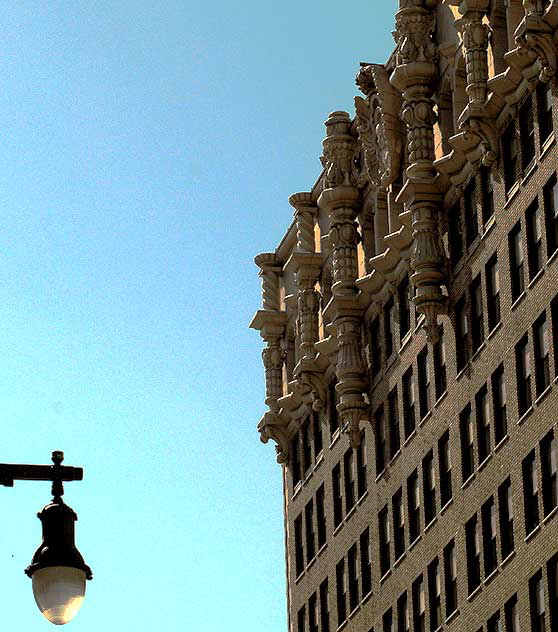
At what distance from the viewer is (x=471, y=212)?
82.2 metres

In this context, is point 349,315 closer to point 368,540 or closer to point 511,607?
point 368,540

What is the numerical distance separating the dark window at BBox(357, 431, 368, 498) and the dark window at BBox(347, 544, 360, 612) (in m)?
2.45

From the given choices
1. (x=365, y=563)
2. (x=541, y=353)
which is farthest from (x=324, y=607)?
(x=541, y=353)

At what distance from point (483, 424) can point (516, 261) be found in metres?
5.98

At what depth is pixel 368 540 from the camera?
91875 mm

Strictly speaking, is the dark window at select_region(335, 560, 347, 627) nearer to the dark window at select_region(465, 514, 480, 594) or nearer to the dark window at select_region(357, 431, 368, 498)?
the dark window at select_region(357, 431, 368, 498)

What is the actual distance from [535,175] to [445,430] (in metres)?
11.7

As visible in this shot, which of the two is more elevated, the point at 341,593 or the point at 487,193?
the point at 487,193

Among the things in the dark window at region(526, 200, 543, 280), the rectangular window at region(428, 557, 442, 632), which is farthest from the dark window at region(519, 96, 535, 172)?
the rectangular window at region(428, 557, 442, 632)

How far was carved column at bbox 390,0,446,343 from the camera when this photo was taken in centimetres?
8444

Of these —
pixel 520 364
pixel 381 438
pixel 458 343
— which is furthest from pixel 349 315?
pixel 520 364

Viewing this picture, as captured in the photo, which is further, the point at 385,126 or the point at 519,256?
the point at 385,126

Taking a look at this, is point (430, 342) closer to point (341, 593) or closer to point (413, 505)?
point (413, 505)

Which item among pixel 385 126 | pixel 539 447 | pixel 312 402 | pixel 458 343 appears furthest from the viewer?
pixel 312 402
